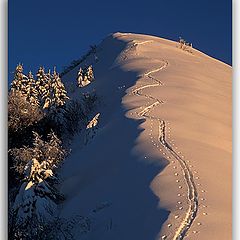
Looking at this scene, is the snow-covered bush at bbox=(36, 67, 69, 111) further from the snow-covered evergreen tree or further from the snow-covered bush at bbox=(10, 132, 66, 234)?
the snow-covered evergreen tree

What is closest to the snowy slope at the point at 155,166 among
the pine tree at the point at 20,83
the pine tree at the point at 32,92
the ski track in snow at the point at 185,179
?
the ski track in snow at the point at 185,179

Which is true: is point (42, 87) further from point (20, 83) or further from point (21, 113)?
point (21, 113)

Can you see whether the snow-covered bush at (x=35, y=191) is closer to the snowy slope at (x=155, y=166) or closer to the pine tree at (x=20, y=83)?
the snowy slope at (x=155, y=166)

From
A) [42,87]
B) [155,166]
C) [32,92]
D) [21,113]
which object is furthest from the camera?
[42,87]

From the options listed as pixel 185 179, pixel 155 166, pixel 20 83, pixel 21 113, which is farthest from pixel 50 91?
pixel 185 179

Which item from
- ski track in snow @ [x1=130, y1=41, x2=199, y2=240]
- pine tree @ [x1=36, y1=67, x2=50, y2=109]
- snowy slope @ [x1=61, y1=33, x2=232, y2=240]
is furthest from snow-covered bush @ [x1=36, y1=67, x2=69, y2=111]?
ski track in snow @ [x1=130, y1=41, x2=199, y2=240]

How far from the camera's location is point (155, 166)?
1186 centimetres

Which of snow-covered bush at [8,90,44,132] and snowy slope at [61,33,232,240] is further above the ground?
snowy slope at [61,33,232,240]

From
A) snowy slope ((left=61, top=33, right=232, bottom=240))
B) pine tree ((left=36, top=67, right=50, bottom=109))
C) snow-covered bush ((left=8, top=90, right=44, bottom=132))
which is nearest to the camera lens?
snowy slope ((left=61, top=33, right=232, bottom=240))

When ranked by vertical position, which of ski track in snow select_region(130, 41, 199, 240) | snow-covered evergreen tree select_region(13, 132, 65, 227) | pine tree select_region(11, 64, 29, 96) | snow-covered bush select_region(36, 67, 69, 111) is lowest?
snow-covered bush select_region(36, 67, 69, 111)

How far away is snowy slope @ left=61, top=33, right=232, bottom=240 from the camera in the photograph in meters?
8.95
